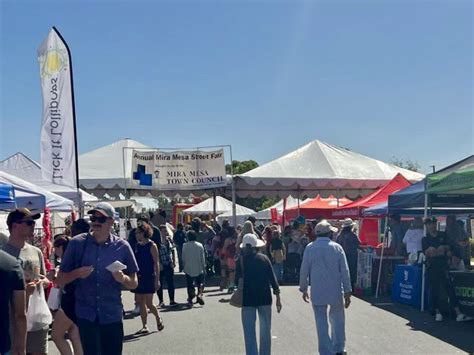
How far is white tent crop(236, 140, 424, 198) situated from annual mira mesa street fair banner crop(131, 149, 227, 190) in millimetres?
1099

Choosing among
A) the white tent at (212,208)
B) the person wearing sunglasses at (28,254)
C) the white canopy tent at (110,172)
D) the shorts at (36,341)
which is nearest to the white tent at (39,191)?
the person wearing sunglasses at (28,254)

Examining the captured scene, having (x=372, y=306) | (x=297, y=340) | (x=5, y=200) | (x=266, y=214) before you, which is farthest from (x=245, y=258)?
(x=266, y=214)

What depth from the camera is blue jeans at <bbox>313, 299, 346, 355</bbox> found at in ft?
27.1

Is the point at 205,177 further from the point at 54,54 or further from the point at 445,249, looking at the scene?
the point at 445,249

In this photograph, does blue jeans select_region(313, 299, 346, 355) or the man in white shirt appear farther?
the man in white shirt

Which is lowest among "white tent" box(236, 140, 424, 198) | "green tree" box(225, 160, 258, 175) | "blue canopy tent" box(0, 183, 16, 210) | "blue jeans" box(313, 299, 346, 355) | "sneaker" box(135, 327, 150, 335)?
"sneaker" box(135, 327, 150, 335)

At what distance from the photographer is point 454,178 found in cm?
1163

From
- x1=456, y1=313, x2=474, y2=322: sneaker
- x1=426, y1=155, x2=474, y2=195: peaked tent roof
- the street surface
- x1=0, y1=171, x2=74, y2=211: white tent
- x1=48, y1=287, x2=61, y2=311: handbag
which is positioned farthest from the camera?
x1=456, y1=313, x2=474, y2=322: sneaker

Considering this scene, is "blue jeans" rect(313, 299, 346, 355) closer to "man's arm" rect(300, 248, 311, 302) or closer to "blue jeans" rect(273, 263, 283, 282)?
"man's arm" rect(300, 248, 311, 302)

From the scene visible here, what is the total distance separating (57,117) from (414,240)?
342 inches

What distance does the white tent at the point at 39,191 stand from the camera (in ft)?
33.2

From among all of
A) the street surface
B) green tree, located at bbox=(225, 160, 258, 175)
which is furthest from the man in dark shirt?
green tree, located at bbox=(225, 160, 258, 175)

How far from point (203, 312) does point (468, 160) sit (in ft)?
19.7

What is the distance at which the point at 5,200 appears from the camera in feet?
27.8
